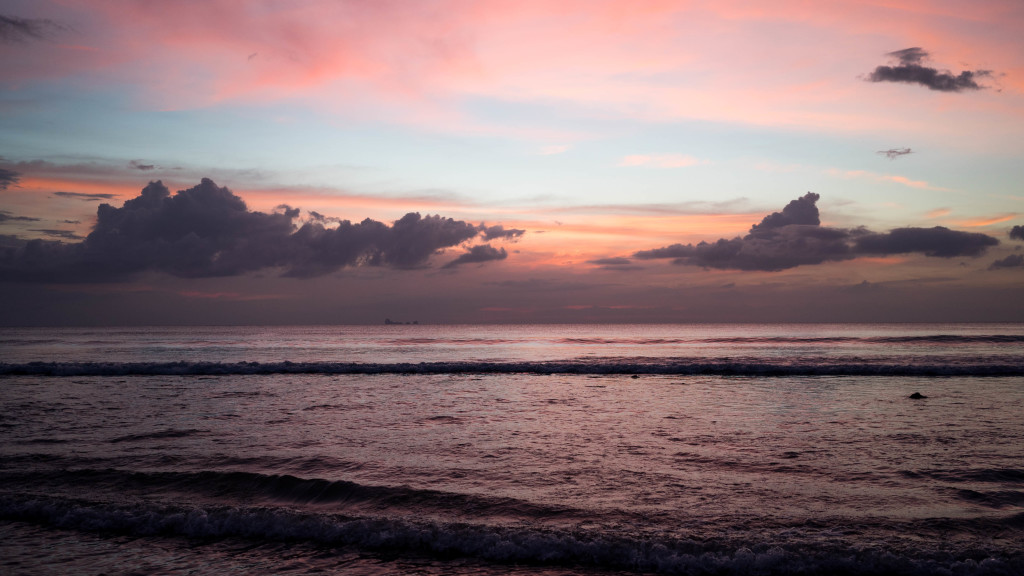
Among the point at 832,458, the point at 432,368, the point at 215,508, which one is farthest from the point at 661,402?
the point at 432,368

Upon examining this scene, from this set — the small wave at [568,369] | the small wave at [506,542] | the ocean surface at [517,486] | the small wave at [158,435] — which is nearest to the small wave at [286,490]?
the ocean surface at [517,486]

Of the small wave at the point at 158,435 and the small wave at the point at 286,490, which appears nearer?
the small wave at the point at 286,490

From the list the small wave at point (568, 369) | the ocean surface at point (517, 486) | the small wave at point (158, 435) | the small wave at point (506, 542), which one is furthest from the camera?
the small wave at point (568, 369)

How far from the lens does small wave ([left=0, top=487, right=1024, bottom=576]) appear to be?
284 inches

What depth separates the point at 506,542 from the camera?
7.94 meters

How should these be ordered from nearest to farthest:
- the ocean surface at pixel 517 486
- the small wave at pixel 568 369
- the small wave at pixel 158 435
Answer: the ocean surface at pixel 517 486, the small wave at pixel 158 435, the small wave at pixel 568 369

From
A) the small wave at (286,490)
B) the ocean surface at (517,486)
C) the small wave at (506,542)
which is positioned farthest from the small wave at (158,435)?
the small wave at (506,542)

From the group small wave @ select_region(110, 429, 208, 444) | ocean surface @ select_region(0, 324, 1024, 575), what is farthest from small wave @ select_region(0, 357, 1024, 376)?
small wave @ select_region(110, 429, 208, 444)

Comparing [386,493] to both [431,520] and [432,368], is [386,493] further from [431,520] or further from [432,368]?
[432,368]

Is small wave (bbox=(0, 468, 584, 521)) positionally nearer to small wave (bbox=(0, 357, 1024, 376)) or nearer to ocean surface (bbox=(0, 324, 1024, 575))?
ocean surface (bbox=(0, 324, 1024, 575))

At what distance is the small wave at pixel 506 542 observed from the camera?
23.7 ft

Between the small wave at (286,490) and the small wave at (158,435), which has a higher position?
the small wave at (286,490)

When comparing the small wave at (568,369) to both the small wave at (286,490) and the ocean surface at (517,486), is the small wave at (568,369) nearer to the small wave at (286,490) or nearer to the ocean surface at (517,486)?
the ocean surface at (517,486)

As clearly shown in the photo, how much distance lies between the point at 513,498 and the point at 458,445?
13.7 feet
